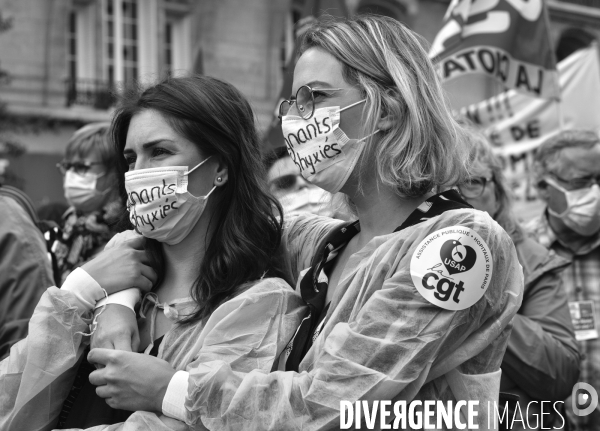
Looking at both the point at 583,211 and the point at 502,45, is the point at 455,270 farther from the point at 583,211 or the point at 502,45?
the point at 502,45

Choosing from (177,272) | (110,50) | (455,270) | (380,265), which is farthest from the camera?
(110,50)

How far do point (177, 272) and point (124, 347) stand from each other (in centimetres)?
43

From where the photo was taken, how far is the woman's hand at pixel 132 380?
2252 millimetres

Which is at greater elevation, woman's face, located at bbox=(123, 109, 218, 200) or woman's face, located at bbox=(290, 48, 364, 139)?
woman's face, located at bbox=(290, 48, 364, 139)

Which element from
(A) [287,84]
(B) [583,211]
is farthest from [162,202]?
(A) [287,84]

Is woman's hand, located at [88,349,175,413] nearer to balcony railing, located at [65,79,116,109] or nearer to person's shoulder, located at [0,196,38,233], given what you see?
person's shoulder, located at [0,196,38,233]

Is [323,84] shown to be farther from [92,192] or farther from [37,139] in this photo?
[37,139]

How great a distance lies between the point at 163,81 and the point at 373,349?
1.36m

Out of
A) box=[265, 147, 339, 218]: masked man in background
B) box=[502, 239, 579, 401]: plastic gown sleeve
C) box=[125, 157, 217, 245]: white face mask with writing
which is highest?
box=[125, 157, 217, 245]: white face mask with writing

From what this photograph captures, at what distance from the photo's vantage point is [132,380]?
7.45 ft

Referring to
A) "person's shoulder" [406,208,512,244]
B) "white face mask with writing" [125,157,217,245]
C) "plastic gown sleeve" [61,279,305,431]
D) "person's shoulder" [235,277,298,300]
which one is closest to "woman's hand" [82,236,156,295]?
"white face mask with writing" [125,157,217,245]

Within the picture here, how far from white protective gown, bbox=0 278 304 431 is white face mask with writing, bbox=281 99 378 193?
390mm

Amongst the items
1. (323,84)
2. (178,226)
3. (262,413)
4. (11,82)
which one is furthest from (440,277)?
(11,82)

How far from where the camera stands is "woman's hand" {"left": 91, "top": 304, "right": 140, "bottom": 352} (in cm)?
247
